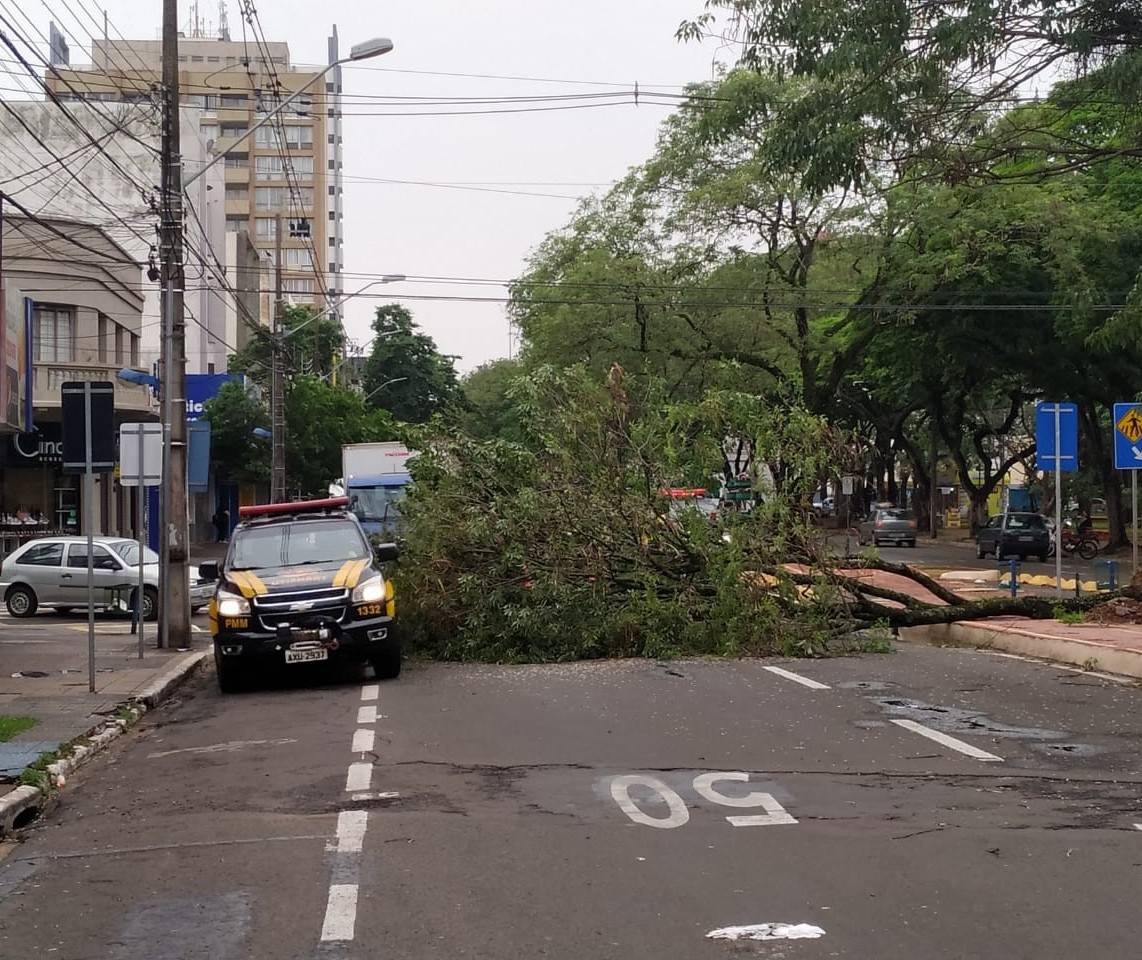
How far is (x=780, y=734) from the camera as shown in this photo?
35.6ft

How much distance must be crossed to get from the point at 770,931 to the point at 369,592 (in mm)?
9826

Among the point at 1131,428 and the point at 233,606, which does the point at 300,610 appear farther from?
the point at 1131,428

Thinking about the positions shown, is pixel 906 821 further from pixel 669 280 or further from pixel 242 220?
pixel 242 220

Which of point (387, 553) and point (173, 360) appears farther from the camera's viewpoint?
point (173, 360)

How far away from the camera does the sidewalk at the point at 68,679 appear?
11672mm

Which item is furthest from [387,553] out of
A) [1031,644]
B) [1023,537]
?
→ [1023,537]

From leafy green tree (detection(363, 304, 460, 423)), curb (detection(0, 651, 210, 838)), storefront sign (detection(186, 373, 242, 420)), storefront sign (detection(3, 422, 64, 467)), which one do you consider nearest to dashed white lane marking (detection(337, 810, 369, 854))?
curb (detection(0, 651, 210, 838))

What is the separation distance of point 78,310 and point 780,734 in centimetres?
2804

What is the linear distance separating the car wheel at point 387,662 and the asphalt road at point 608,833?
7.52ft

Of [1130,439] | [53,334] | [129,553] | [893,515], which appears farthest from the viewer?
[893,515]

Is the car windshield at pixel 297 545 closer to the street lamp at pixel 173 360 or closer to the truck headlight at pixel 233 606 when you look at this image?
the truck headlight at pixel 233 606

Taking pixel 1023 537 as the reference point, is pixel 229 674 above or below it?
below

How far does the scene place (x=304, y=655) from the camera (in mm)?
14750

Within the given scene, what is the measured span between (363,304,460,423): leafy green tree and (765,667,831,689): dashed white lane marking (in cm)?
6228
